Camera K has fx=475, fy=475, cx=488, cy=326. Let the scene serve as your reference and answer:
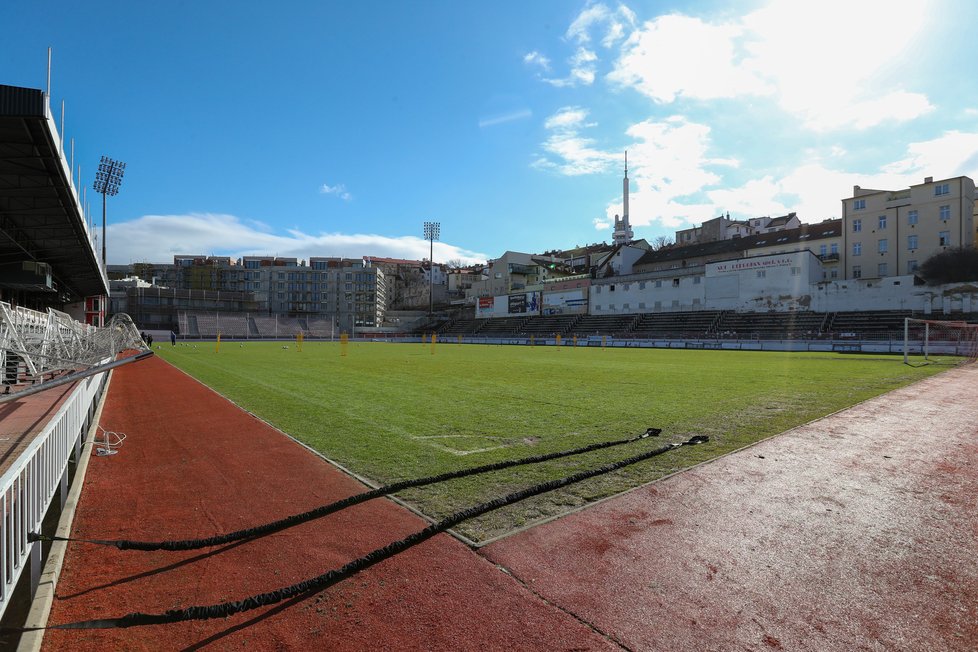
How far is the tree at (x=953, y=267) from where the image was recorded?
4491 centimetres

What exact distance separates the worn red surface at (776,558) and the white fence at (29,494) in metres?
3.22

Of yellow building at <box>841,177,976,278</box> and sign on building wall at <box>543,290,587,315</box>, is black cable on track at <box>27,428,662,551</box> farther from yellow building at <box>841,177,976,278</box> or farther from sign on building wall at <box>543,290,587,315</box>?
sign on building wall at <box>543,290,587,315</box>

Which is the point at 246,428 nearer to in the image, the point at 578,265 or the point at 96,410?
the point at 96,410

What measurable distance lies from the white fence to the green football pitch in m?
2.91

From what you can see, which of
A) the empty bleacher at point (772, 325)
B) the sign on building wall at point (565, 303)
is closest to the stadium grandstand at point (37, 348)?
the empty bleacher at point (772, 325)

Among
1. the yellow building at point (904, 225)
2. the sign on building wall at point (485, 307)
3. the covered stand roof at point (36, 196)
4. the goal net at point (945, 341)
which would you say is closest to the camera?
the covered stand roof at point (36, 196)

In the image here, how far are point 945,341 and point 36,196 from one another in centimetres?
4824

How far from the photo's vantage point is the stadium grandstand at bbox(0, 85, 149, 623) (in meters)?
3.56

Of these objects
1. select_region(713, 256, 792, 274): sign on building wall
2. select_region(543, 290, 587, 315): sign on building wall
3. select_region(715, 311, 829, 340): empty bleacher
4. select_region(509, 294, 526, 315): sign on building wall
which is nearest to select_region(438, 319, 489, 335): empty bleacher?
select_region(509, 294, 526, 315): sign on building wall

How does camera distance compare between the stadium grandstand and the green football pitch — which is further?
the green football pitch

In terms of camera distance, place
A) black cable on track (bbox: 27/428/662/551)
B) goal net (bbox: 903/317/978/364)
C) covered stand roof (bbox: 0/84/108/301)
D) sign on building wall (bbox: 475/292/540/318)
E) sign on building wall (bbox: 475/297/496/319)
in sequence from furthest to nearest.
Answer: sign on building wall (bbox: 475/297/496/319) < sign on building wall (bbox: 475/292/540/318) < goal net (bbox: 903/317/978/364) < covered stand roof (bbox: 0/84/108/301) < black cable on track (bbox: 27/428/662/551)

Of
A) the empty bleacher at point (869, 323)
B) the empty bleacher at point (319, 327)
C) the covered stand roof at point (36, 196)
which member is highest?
the covered stand roof at point (36, 196)

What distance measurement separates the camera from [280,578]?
3.57 metres

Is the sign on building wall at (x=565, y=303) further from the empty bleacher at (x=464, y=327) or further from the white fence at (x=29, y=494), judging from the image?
the white fence at (x=29, y=494)
